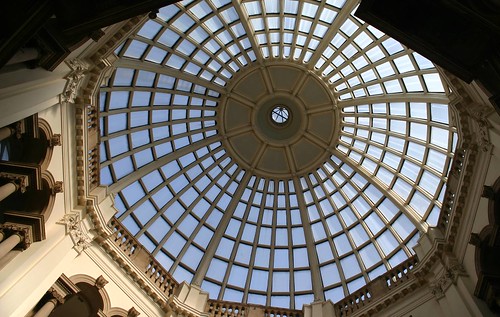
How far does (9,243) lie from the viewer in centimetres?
1377

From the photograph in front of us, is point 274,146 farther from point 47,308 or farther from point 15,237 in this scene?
point 15,237

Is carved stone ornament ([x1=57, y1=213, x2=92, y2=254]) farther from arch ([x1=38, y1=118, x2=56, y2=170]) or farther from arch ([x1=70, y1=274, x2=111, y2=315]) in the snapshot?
arch ([x1=38, y1=118, x2=56, y2=170])

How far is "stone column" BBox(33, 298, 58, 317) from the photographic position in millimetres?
14836

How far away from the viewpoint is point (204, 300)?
2131 centimetres

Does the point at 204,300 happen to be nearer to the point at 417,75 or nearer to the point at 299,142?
the point at 299,142

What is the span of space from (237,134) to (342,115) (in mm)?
7685

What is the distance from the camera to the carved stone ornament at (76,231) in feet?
54.6

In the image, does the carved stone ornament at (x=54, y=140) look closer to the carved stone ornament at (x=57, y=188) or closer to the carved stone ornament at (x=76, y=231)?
the carved stone ornament at (x=57, y=188)

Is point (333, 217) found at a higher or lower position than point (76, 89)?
higher

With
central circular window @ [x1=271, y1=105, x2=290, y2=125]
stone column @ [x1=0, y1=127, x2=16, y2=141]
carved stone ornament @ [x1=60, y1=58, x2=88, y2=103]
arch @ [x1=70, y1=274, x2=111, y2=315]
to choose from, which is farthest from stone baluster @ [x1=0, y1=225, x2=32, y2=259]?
central circular window @ [x1=271, y1=105, x2=290, y2=125]

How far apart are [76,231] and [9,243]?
3.37m

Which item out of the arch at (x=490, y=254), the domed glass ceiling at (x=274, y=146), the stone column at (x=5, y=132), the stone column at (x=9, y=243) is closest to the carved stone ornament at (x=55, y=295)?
the stone column at (x=9, y=243)

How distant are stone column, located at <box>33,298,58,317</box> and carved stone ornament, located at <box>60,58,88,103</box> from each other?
315 inches

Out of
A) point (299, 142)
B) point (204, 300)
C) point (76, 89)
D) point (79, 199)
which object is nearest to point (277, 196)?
point (299, 142)
